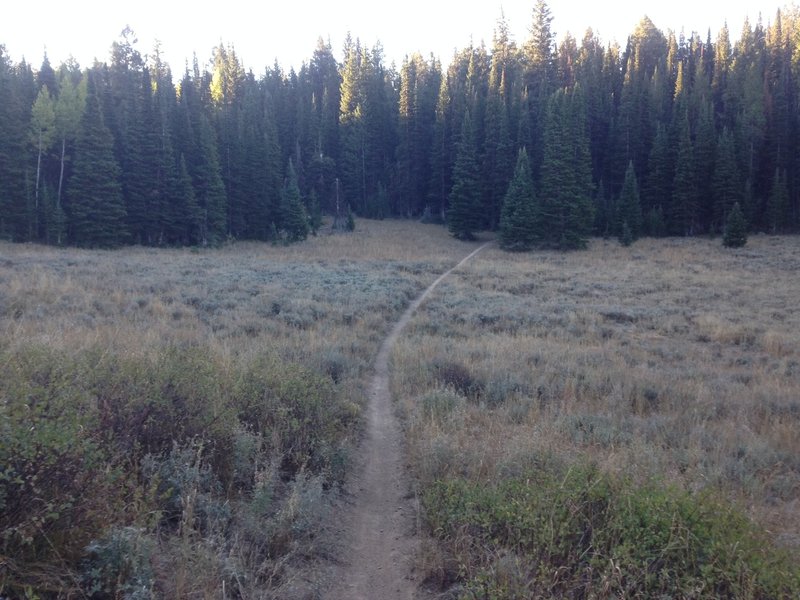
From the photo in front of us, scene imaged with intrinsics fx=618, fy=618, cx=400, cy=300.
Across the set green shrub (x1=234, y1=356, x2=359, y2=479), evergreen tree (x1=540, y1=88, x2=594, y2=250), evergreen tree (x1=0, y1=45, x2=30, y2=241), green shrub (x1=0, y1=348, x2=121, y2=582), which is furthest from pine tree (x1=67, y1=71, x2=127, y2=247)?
green shrub (x1=0, y1=348, x2=121, y2=582)

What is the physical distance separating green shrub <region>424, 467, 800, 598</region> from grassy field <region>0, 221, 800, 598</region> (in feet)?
0.06

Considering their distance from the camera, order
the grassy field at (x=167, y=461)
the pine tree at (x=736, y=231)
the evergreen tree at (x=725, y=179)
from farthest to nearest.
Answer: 1. the evergreen tree at (x=725, y=179)
2. the pine tree at (x=736, y=231)
3. the grassy field at (x=167, y=461)

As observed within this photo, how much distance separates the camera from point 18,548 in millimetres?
3668

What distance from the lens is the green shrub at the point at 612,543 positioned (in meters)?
3.94

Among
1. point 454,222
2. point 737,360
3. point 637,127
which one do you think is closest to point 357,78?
point 454,222

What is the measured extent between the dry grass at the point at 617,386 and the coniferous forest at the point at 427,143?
28.1m

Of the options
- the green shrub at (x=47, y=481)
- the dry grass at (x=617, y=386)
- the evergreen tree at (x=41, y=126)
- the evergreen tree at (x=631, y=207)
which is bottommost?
the dry grass at (x=617, y=386)

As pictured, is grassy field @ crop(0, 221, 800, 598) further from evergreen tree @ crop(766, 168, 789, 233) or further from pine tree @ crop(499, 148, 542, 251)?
evergreen tree @ crop(766, 168, 789, 233)

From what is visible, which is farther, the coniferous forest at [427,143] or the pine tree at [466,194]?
the pine tree at [466,194]

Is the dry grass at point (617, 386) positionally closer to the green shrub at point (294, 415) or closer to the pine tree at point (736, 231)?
the green shrub at point (294, 415)

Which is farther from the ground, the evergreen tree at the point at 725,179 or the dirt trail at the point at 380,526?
the evergreen tree at the point at 725,179

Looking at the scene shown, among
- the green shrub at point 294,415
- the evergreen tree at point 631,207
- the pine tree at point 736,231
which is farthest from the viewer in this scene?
the evergreen tree at point 631,207

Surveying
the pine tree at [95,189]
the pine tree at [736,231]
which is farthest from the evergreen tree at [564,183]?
the pine tree at [95,189]

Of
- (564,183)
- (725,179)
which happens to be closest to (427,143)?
(564,183)
